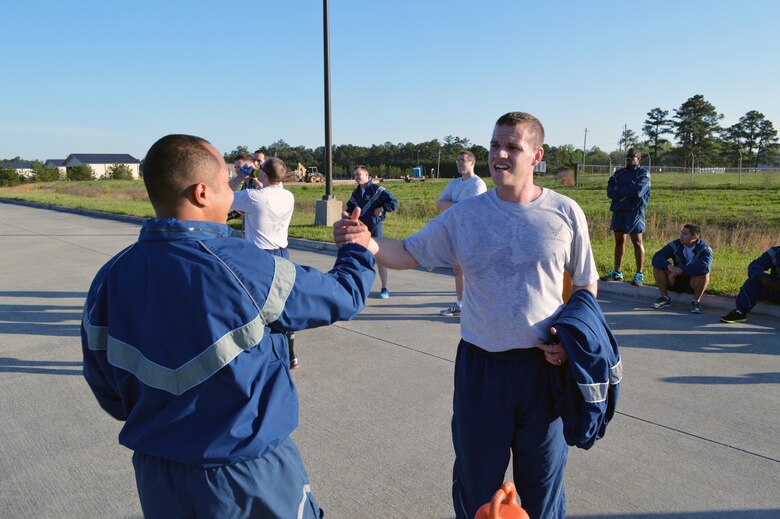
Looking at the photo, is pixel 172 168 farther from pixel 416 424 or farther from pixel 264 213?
pixel 264 213

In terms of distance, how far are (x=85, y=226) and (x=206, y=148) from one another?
65.1ft

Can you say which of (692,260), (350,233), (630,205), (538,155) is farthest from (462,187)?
(350,233)

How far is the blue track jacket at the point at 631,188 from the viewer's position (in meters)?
8.92

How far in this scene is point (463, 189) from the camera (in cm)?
766

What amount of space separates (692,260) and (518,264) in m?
6.28

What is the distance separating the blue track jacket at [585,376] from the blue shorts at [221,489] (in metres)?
1.11

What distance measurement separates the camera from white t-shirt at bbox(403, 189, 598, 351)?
2504 mm

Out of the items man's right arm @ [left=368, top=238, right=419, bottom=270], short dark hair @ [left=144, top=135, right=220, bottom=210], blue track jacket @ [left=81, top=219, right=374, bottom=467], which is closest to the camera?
blue track jacket @ [left=81, top=219, right=374, bottom=467]

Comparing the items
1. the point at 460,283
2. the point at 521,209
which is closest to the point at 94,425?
the point at 521,209

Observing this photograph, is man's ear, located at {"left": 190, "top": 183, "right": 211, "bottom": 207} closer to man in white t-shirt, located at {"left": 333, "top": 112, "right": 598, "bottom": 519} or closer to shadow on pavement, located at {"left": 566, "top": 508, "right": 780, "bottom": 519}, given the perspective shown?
man in white t-shirt, located at {"left": 333, "top": 112, "right": 598, "bottom": 519}

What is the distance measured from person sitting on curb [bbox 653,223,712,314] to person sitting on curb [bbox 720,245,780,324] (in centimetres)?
52

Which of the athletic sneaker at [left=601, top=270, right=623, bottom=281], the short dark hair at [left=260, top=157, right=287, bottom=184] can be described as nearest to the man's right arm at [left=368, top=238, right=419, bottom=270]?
the short dark hair at [left=260, top=157, right=287, bottom=184]

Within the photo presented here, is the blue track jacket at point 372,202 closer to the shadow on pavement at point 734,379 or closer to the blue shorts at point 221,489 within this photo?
the shadow on pavement at point 734,379

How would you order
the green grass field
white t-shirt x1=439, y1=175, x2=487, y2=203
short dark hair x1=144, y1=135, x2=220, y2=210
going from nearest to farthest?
1. short dark hair x1=144, y1=135, x2=220, y2=210
2. white t-shirt x1=439, y1=175, x2=487, y2=203
3. the green grass field
